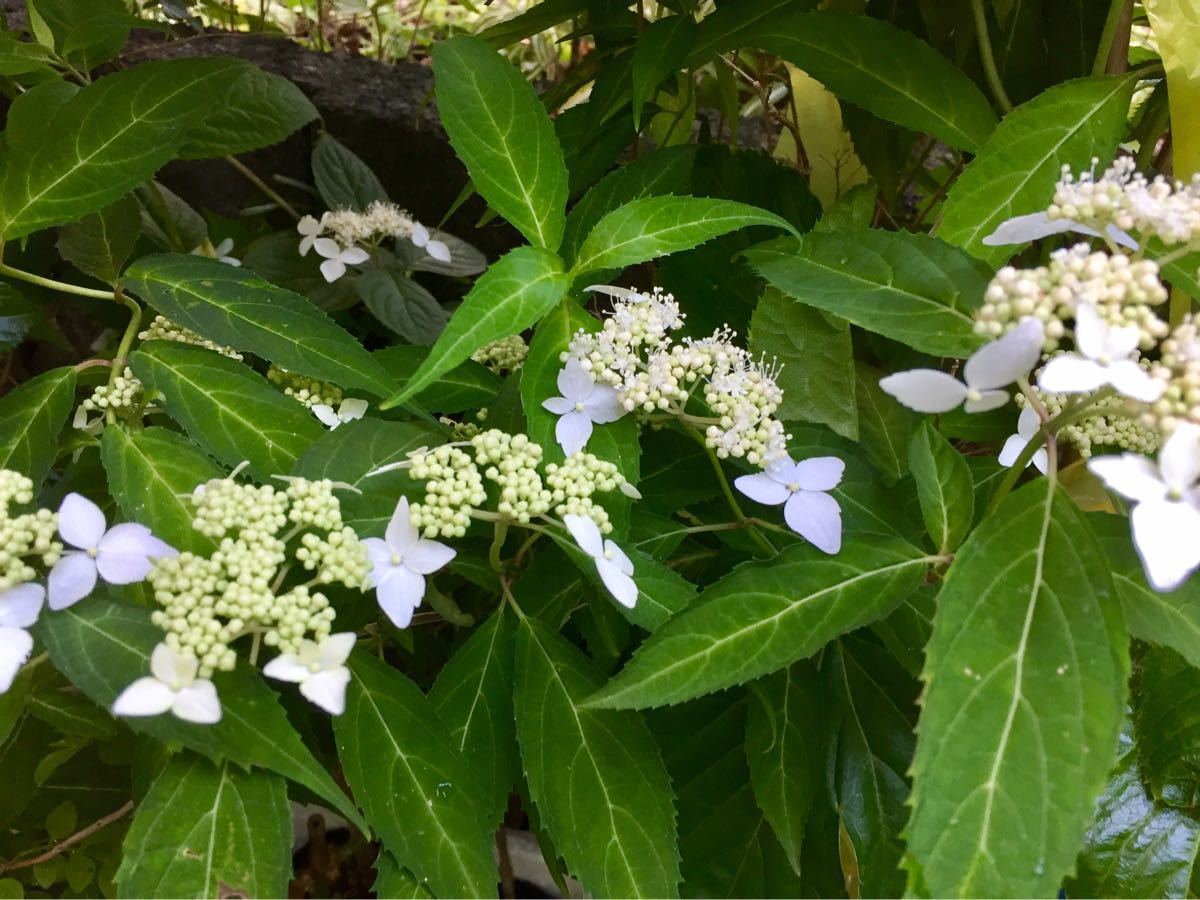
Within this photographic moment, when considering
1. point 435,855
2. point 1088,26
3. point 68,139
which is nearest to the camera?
point 435,855

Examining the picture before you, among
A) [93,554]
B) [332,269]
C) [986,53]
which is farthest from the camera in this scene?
[332,269]

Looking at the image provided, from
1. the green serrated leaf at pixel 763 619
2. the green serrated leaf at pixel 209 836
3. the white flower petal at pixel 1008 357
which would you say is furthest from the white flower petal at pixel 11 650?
the white flower petal at pixel 1008 357

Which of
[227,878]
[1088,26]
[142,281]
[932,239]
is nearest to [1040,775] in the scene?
[932,239]

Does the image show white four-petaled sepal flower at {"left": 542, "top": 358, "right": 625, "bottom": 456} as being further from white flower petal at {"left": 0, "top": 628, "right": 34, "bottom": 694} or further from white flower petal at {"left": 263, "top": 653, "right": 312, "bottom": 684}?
white flower petal at {"left": 0, "top": 628, "right": 34, "bottom": 694}

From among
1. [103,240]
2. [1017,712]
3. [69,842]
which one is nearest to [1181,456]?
[1017,712]

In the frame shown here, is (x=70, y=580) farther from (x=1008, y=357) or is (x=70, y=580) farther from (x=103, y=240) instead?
(x=1008, y=357)

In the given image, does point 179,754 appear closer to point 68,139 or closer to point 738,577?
point 738,577
